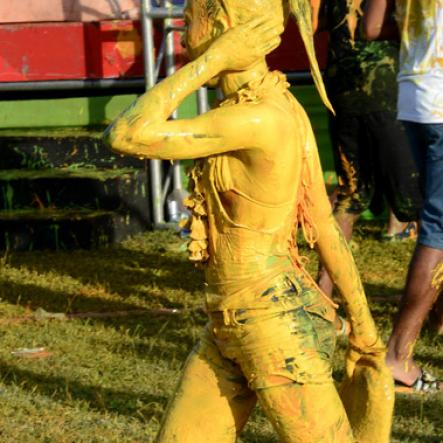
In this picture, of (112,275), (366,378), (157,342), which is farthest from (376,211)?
(366,378)

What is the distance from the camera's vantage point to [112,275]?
24.2 ft

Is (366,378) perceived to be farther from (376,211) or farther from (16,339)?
(376,211)

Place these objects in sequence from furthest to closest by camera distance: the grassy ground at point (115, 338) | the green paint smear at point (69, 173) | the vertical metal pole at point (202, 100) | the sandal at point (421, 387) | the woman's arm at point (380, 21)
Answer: the green paint smear at point (69, 173) < the vertical metal pole at point (202, 100) < the woman's arm at point (380, 21) < the sandal at point (421, 387) < the grassy ground at point (115, 338)

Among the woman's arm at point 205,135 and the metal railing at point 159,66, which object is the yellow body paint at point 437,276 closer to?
the woman's arm at point 205,135

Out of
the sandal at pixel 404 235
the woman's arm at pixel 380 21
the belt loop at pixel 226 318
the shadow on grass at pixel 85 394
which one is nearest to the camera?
the belt loop at pixel 226 318

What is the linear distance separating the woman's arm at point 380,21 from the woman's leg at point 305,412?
2455 millimetres

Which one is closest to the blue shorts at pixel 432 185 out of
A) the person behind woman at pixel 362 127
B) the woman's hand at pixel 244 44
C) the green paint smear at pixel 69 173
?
the person behind woman at pixel 362 127

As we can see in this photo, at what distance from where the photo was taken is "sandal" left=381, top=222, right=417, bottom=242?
26.7 ft

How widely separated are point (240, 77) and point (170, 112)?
9.8 inches

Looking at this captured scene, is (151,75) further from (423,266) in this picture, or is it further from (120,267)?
(423,266)

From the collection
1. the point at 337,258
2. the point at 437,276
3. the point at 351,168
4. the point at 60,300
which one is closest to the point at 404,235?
the point at 351,168

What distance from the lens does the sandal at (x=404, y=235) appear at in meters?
8.14

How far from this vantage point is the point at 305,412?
312 centimetres

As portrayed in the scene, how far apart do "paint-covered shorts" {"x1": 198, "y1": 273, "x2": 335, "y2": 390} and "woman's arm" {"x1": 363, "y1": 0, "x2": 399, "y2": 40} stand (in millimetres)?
2251
